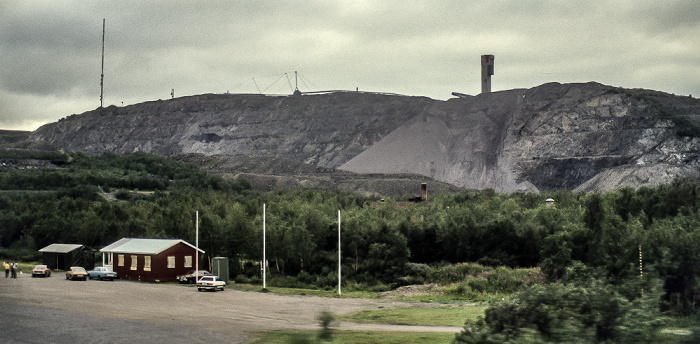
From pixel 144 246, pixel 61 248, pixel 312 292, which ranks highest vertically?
pixel 144 246

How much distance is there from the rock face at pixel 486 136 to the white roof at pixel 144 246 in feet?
244

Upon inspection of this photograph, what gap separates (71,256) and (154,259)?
1069 centimetres

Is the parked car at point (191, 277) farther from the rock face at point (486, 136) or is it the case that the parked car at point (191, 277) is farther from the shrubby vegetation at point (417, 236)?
the rock face at point (486, 136)

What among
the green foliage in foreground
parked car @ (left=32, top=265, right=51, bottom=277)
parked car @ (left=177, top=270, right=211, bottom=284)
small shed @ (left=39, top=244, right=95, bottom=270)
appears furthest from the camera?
small shed @ (left=39, top=244, right=95, bottom=270)

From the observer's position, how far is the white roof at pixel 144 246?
145 ft

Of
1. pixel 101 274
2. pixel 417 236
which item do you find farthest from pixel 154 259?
pixel 417 236

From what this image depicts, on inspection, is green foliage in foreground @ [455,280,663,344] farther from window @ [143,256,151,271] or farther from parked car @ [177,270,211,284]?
window @ [143,256,151,271]

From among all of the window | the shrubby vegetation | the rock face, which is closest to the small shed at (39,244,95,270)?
the shrubby vegetation

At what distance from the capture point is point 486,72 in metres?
151

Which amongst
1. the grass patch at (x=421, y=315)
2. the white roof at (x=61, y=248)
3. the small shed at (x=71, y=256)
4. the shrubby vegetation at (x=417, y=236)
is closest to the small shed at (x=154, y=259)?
the shrubby vegetation at (x=417, y=236)

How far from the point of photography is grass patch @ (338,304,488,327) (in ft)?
83.4

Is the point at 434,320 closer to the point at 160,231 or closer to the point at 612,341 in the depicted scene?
the point at 612,341

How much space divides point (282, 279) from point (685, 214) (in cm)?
2406

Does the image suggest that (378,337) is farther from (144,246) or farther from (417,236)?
(417,236)
